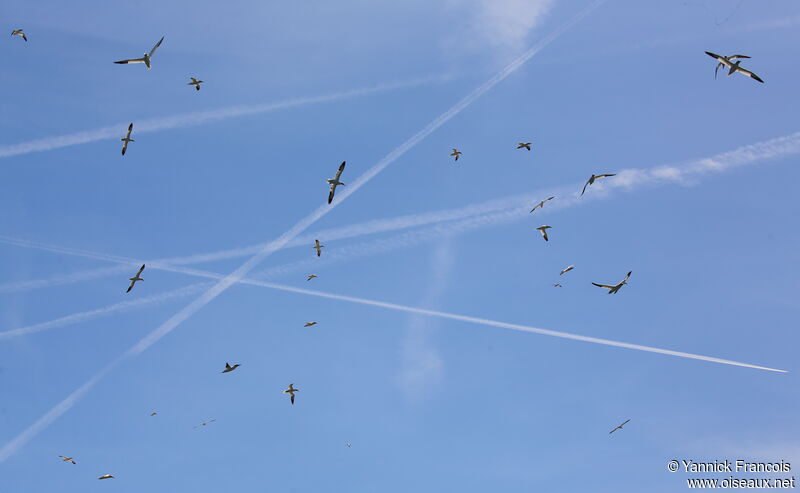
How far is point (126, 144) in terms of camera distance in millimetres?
112312

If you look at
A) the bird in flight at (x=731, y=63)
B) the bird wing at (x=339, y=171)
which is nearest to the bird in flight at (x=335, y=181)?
the bird wing at (x=339, y=171)

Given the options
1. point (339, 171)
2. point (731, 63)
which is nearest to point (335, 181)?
point (339, 171)

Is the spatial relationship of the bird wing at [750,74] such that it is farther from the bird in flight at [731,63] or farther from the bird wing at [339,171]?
Result: the bird wing at [339,171]

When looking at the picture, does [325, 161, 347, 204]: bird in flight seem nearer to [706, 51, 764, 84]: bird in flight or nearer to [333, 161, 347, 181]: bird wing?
[333, 161, 347, 181]: bird wing

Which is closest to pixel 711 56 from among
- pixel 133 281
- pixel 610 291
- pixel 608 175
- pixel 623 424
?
pixel 608 175

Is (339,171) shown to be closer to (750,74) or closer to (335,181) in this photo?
(335,181)

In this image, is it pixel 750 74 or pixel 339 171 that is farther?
pixel 339 171

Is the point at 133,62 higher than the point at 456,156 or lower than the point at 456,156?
higher

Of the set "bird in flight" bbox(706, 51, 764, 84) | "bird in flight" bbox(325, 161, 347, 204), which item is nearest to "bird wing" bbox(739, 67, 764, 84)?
"bird in flight" bbox(706, 51, 764, 84)

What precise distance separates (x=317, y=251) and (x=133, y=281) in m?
31.6

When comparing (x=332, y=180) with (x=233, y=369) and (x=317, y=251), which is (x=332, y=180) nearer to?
(x=317, y=251)

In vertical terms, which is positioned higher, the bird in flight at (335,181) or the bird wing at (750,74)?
the bird wing at (750,74)

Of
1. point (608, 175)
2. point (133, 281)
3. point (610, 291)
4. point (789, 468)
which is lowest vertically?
point (789, 468)

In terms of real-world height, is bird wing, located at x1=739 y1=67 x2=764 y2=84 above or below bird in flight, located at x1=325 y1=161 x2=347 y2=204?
above
